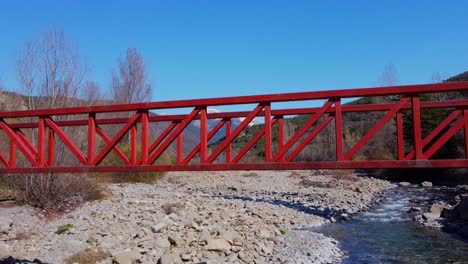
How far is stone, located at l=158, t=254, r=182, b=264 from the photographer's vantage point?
9898 mm

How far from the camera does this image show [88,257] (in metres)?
9.90

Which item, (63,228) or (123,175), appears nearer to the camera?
(63,228)

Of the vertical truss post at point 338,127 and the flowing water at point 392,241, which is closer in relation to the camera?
the vertical truss post at point 338,127

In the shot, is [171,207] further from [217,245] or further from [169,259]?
[169,259]

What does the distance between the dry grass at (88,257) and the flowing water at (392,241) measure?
22.0ft

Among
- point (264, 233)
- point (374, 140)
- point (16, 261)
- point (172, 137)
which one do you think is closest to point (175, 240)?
point (264, 233)

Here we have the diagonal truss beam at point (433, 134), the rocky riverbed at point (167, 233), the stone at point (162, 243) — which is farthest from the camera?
the stone at point (162, 243)

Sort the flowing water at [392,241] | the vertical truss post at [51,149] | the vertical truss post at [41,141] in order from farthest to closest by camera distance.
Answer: the flowing water at [392,241] < the vertical truss post at [51,149] < the vertical truss post at [41,141]

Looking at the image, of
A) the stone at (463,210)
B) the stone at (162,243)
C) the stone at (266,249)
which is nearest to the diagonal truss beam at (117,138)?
the stone at (162,243)

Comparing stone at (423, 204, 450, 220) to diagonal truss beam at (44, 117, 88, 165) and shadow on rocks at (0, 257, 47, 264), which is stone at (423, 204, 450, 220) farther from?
shadow on rocks at (0, 257, 47, 264)

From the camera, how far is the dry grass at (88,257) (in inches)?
383

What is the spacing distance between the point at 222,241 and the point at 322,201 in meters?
12.0

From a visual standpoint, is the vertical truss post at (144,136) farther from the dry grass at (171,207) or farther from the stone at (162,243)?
the dry grass at (171,207)

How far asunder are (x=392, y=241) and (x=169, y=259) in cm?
791
